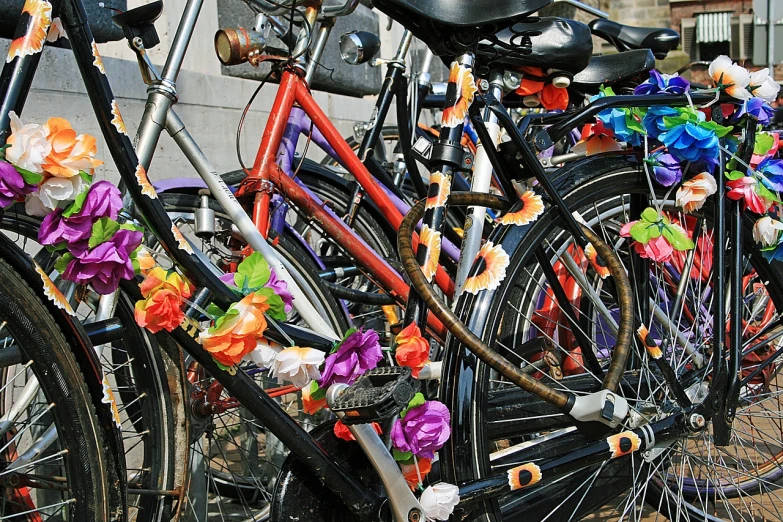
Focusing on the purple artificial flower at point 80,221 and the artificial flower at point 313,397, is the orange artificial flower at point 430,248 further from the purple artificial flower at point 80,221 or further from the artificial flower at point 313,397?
the purple artificial flower at point 80,221

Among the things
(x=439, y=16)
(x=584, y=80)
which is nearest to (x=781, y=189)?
(x=584, y=80)

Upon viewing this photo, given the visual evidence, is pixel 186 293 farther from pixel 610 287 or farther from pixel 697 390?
pixel 697 390

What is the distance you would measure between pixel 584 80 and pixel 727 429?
1282 millimetres

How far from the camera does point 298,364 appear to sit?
1922mm

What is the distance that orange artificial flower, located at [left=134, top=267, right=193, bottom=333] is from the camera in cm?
176

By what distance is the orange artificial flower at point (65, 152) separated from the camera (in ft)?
5.25

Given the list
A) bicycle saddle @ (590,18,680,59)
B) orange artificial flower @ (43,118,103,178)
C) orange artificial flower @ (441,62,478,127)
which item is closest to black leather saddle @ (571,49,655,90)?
orange artificial flower @ (441,62,478,127)

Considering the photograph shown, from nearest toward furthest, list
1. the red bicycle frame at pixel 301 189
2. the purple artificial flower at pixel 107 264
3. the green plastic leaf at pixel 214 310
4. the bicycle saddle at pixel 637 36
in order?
1. the purple artificial flower at pixel 107 264
2. the green plastic leaf at pixel 214 310
3. the red bicycle frame at pixel 301 189
4. the bicycle saddle at pixel 637 36

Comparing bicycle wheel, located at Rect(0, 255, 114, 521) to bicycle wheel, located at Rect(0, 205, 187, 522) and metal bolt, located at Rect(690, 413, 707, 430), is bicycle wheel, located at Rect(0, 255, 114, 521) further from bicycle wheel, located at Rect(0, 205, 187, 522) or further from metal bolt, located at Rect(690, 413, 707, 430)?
metal bolt, located at Rect(690, 413, 707, 430)

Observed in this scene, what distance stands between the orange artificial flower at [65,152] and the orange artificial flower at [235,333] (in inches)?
15.4

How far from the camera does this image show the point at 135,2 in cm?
362

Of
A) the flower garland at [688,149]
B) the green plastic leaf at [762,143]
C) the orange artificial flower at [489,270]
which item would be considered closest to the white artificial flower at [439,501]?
the orange artificial flower at [489,270]

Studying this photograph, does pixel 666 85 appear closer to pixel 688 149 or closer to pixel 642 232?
pixel 688 149

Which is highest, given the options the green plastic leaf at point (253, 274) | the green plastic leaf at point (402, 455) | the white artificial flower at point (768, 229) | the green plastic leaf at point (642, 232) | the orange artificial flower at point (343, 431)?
the white artificial flower at point (768, 229)
